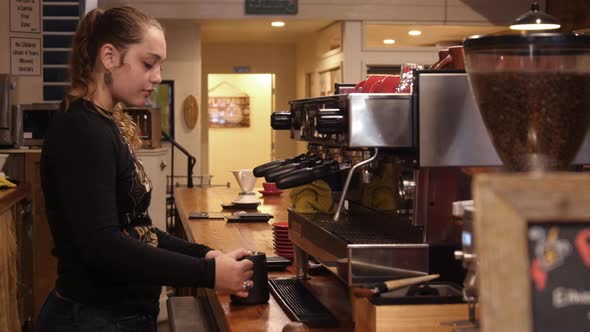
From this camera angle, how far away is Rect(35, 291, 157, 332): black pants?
185cm

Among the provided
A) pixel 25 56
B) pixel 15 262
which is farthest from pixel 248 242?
pixel 25 56

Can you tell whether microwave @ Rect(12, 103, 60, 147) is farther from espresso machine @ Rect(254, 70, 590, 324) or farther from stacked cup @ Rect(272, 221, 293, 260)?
espresso machine @ Rect(254, 70, 590, 324)

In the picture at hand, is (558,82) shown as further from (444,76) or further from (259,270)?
(259,270)

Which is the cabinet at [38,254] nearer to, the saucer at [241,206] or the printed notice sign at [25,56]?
the printed notice sign at [25,56]

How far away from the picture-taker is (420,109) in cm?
144

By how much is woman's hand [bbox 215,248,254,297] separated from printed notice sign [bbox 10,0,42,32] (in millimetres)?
5867

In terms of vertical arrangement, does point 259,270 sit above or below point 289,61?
below

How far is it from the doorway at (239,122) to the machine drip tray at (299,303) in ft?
38.0

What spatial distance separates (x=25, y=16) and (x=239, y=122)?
6718 millimetres

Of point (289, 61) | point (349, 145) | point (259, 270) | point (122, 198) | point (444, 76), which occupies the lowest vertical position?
point (259, 270)

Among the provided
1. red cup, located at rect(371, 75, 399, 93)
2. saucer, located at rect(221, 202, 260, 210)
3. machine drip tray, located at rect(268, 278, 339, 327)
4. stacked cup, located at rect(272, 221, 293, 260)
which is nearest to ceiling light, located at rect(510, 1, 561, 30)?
saucer, located at rect(221, 202, 260, 210)

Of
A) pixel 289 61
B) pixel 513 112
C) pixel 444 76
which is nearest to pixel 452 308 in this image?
pixel 513 112

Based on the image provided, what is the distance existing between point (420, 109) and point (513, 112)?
13.1 inches

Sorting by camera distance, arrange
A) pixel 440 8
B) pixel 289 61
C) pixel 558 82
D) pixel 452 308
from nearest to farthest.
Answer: pixel 558 82 → pixel 452 308 → pixel 440 8 → pixel 289 61
